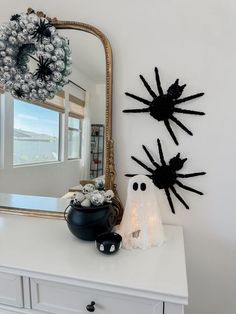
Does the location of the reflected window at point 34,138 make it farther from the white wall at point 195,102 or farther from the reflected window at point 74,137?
the white wall at point 195,102

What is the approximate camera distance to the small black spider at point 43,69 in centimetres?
118

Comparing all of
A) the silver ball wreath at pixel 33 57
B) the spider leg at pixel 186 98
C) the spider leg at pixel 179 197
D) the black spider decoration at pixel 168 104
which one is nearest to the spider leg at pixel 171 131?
the black spider decoration at pixel 168 104

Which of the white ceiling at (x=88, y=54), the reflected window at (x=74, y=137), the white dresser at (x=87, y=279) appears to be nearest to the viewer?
the white dresser at (x=87, y=279)

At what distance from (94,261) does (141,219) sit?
0.27 m

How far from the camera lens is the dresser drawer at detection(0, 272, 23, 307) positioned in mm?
→ 831

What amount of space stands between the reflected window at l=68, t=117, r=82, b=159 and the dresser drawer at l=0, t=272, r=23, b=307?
0.69 m

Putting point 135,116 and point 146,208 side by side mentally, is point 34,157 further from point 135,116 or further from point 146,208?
point 146,208

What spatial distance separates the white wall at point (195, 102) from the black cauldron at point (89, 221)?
0.96 feet

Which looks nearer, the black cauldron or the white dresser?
the white dresser

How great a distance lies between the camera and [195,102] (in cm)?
115

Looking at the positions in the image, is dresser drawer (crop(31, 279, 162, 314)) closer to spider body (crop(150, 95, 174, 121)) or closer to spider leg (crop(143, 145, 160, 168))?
spider leg (crop(143, 145, 160, 168))

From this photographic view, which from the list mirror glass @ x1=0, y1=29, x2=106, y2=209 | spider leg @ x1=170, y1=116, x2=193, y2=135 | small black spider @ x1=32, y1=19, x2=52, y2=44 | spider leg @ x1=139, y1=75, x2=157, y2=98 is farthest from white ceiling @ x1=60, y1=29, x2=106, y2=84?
spider leg @ x1=170, y1=116, x2=193, y2=135

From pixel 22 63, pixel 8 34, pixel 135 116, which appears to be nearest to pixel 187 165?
pixel 135 116

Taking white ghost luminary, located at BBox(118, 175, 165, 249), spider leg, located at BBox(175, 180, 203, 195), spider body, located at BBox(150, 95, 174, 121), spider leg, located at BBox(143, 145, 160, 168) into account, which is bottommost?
white ghost luminary, located at BBox(118, 175, 165, 249)
